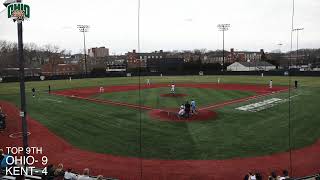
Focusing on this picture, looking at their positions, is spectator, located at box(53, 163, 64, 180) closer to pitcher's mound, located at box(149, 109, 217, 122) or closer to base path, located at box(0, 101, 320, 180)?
base path, located at box(0, 101, 320, 180)

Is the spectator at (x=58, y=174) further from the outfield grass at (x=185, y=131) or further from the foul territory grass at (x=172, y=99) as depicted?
the foul territory grass at (x=172, y=99)

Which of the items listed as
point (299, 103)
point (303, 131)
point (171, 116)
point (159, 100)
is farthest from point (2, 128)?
point (299, 103)

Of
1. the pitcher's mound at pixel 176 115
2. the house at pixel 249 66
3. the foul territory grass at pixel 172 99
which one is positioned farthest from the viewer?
the house at pixel 249 66

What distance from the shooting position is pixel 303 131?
69.3ft

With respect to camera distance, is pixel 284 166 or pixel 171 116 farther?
pixel 171 116

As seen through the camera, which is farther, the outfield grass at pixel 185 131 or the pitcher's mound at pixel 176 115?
the pitcher's mound at pixel 176 115

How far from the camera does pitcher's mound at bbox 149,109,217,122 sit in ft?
80.0

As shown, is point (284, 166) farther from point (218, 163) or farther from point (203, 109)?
point (203, 109)

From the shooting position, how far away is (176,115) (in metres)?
25.6

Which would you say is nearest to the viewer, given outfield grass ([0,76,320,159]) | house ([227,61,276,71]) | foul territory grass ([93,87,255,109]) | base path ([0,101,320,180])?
base path ([0,101,320,180])

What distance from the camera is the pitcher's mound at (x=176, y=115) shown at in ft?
80.0

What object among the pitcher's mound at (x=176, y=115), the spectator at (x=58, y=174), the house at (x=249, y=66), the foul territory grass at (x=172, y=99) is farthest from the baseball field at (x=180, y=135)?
the house at (x=249, y=66)

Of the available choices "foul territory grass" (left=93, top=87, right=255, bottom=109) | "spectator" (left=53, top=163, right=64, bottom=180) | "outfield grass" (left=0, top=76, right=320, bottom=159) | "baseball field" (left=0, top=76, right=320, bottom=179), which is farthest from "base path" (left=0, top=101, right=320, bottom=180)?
"foul territory grass" (left=93, top=87, right=255, bottom=109)

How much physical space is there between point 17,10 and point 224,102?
79.5 ft
